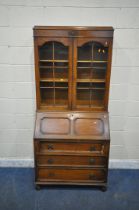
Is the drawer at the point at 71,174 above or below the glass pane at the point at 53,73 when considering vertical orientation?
below

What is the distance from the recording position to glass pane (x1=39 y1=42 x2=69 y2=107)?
227cm

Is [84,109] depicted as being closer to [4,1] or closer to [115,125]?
[115,125]

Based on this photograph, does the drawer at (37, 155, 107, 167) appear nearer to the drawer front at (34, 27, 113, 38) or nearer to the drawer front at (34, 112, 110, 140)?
the drawer front at (34, 112, 110, 140)

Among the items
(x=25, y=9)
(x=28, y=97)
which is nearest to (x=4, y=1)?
(x=25, y=9)

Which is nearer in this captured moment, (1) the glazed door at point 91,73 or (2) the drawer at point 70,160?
(1) the glazed door at point 91,73

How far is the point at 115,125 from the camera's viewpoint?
9.13 feet

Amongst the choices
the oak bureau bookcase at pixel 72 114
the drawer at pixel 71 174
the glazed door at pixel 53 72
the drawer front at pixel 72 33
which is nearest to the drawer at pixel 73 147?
the oak bureau bookcase at pixel 72 114

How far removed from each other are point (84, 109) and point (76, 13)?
3.51 ft

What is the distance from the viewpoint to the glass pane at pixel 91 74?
2.28 metres

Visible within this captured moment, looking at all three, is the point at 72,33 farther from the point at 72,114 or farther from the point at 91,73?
the point at 72,114

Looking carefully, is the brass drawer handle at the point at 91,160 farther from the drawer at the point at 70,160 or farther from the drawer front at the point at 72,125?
the drawer front at the point at 72,125

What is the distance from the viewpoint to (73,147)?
2365 mm

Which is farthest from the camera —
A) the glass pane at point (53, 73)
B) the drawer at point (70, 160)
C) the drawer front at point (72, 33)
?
the drawer at point (70, 160)

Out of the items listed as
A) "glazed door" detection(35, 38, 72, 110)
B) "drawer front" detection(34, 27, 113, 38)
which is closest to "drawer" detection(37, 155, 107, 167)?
"glazed door" detection(35, 38, 72, 110)
